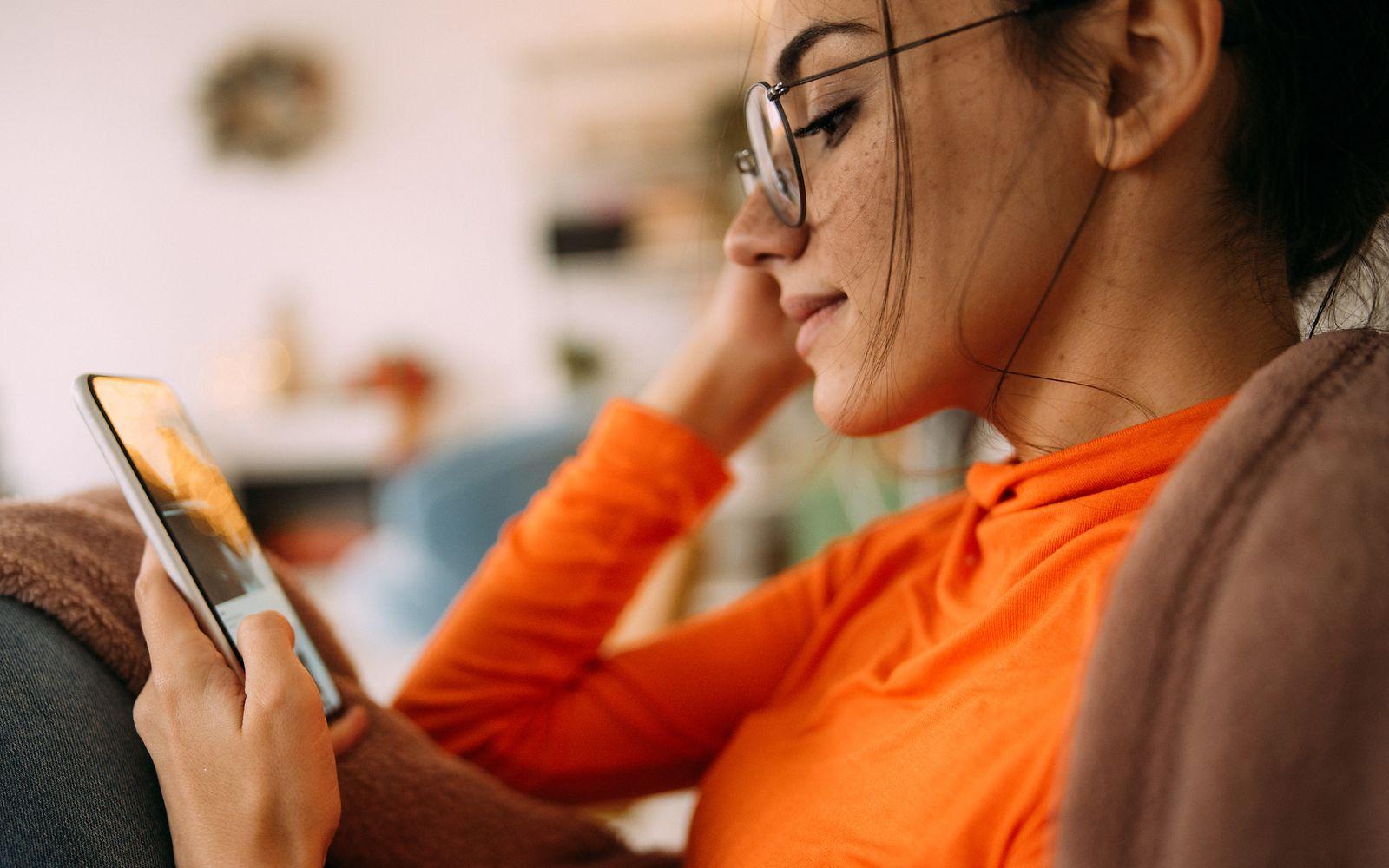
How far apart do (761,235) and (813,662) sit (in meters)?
0.35

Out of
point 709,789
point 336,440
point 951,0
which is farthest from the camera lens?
point 336,440

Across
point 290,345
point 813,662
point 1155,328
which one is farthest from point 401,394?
point 1155,328

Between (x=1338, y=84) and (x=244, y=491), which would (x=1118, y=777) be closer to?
(x=1338, y=84)

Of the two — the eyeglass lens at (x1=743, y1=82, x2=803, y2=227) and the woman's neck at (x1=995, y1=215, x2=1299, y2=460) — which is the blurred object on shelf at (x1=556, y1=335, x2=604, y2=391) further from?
the woman's neck at (x1=995, y1=215, x2=1299, y2=460)

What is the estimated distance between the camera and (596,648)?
30.5 inches

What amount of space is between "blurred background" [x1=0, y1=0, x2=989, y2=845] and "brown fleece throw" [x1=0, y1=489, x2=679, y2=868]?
9.93ft

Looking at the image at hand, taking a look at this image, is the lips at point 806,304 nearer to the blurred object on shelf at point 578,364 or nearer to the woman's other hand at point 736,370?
the woman's other hand at point 736,370

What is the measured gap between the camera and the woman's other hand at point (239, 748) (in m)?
0.43

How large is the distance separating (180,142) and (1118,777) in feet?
15.4

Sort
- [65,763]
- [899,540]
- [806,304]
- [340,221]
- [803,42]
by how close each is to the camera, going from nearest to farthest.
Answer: [65,763] < [803,42] < [806,304] < [899,540] < [340,221]

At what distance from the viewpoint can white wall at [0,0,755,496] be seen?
12.5 feet

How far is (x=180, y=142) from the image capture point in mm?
3961

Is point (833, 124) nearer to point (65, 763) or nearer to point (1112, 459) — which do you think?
point (1112, 459)

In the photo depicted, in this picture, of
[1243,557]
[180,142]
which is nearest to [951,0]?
[1243,557]
